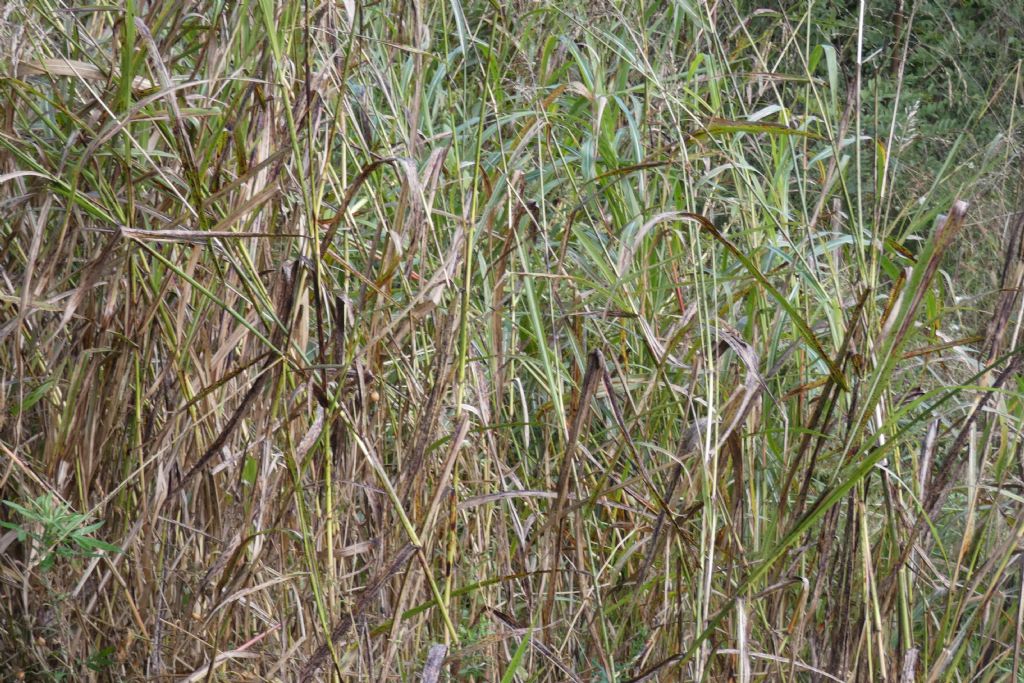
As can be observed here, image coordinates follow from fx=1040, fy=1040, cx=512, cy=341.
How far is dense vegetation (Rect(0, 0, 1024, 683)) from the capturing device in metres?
1.15

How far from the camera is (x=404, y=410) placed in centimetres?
134

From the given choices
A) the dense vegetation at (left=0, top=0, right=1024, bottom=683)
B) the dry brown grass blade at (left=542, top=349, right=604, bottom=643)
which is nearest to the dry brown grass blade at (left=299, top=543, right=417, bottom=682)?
the dense vegetation at (left=0, top=0, right=1024, bottom=683)

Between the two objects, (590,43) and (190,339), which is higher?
(590,43)

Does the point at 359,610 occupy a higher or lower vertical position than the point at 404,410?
lower

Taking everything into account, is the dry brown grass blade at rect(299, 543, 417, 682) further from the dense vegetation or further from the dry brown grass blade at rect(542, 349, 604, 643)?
the dry brown grass blade at rect(542, 349, 604, 643)

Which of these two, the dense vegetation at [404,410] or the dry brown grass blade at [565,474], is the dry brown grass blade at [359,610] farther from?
the dry brown grass blade at [565,474]

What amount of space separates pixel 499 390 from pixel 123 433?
52 cm

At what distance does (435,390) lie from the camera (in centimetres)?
112

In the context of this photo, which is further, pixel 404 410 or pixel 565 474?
pixel 404 410

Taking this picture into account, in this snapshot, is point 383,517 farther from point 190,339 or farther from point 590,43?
point 590,43

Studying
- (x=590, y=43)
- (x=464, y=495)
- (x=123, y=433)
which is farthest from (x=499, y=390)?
(x=590, y=43)

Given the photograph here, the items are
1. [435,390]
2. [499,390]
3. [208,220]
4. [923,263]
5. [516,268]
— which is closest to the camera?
[923,263]

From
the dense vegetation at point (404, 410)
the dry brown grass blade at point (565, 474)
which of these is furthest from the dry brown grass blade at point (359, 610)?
the dry brown grass blade at point (565, 474)

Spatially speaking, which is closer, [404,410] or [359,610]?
[359,610]
